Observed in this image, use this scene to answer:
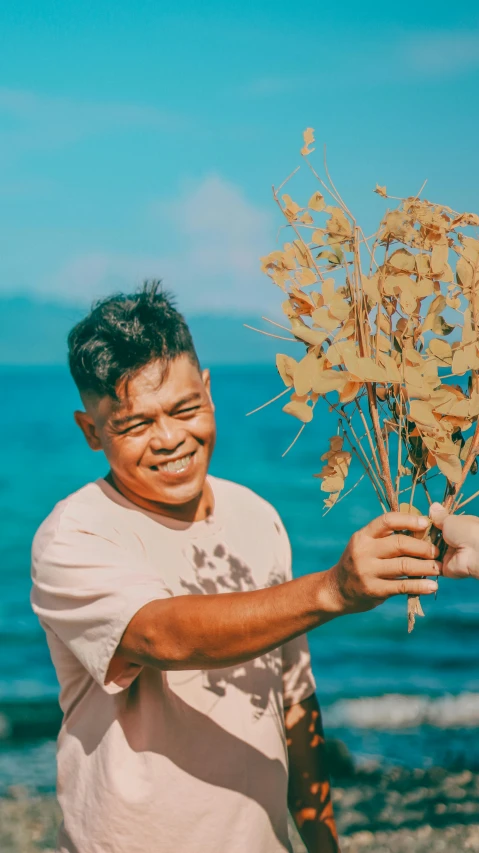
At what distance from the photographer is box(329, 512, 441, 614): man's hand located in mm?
2094

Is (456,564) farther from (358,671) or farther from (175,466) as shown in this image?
(358,671)

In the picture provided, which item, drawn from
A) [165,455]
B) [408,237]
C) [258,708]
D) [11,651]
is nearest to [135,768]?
[258,708]

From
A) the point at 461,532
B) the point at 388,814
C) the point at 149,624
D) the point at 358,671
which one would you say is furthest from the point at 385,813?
the point at 461,532

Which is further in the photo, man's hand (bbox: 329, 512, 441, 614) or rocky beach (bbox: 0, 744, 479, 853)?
rocky beach (bbox: 0, 744, 479, 853)

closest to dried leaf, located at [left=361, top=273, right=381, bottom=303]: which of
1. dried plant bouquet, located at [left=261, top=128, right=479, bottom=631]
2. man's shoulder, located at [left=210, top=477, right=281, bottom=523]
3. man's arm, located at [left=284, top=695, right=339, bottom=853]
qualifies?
dried plant bouquet, located at [left=261, top=128, right=479, bottom=631]

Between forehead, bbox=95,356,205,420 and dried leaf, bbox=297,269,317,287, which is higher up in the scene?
dried leaf, bbox=297,269,317,287

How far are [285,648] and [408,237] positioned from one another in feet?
5.53

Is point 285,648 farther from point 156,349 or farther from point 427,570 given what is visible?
point 427,570

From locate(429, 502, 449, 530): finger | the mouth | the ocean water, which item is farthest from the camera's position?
the ocean water

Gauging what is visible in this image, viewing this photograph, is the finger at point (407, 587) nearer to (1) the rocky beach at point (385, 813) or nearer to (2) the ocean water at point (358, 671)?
(1) the rocky beach at point (385, 813)

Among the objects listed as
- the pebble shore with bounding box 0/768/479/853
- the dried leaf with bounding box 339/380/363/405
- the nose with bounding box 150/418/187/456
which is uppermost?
the dried leaf with bounding box 339/380/363/405

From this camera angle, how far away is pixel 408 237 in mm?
2127

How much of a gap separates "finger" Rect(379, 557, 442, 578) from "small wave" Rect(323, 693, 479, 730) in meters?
8.55

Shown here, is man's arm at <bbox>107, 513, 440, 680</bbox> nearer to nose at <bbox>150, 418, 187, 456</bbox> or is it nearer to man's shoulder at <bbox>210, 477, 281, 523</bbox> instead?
nose at <bbox>150, 418, 187, 456</bbox>
